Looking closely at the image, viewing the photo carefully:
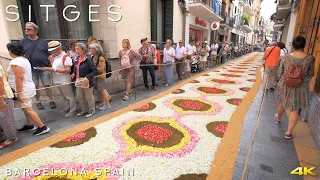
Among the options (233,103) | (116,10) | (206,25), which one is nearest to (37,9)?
(116,10)

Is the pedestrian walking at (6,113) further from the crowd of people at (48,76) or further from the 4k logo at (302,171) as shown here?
the 4k logo at (302,171)

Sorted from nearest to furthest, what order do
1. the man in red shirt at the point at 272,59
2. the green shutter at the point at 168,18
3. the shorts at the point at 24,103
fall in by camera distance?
the shorts at the point at 24,103, the man in red shirt at the point at 272,59, the green shutter at the point at 168,18

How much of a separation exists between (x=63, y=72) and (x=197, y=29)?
12923 mm

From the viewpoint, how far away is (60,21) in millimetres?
6281

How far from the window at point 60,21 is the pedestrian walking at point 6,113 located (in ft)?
12.4

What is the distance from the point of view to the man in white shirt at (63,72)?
4.16m

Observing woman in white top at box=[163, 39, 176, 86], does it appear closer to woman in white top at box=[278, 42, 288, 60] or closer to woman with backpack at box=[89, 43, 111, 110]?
woman with backpack at box=[89, 43, 111, 110]

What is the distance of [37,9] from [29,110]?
4448mm

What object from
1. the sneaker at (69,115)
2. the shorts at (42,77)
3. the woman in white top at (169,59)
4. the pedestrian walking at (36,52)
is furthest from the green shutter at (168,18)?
the sneaker at (69,115)

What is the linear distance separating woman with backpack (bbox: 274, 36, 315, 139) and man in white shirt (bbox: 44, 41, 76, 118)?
14.7ft

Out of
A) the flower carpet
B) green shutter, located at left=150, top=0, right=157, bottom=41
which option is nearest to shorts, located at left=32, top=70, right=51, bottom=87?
the flower carpet

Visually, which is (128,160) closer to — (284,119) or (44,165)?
(44,165)

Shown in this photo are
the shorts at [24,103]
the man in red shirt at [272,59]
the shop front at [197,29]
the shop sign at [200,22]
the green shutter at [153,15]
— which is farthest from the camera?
the shop sign at [200,22]

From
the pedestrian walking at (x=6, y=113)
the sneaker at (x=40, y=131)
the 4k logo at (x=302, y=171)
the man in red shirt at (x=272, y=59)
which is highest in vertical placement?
the man in red shirt at (x=272, y=59)
